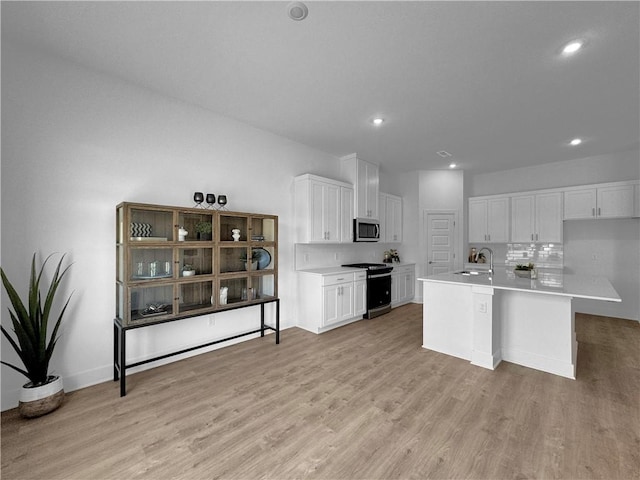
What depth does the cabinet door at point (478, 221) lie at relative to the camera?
20.8ft

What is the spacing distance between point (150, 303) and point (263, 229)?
151 centimetres

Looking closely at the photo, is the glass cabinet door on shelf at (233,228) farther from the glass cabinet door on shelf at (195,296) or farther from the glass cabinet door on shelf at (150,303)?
the glass cabinet door on shelf at (150,303)

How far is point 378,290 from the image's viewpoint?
514cm

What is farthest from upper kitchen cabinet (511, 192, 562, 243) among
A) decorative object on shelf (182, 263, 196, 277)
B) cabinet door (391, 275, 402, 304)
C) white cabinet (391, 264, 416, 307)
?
decorative object on shelf (182, 263, 196, 277)

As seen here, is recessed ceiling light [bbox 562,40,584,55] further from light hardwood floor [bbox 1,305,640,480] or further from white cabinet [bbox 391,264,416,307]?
white cabinet [bbox 391,264,416,307]

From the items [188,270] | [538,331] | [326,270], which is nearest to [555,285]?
[538,331]

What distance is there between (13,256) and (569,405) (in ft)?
15.5

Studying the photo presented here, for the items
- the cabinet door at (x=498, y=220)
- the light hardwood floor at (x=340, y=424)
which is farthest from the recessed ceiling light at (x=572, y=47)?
the cabinet door at (x=498, y=220)

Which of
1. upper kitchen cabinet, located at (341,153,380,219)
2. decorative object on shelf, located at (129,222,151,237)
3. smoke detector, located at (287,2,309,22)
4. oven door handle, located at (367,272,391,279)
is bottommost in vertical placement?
oven door handle, located at (367,272,391,279)

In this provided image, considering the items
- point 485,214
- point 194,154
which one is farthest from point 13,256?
point 485,214

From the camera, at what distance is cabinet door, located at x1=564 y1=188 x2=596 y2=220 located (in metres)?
5.11

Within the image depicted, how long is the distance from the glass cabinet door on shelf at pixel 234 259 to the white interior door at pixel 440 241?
432 centimetres

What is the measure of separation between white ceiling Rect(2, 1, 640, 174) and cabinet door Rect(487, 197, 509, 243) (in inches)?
87.2

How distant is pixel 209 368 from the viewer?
3062mm
